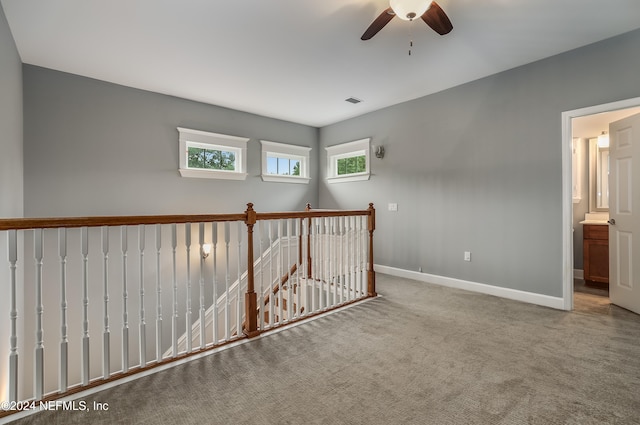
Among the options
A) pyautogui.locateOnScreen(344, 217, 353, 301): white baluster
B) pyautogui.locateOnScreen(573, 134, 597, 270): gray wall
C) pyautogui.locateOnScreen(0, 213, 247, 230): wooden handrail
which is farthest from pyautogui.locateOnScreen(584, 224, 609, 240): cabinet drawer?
pyautogui.locateOnScreen(0, 213, 247, 230): wooden handrail

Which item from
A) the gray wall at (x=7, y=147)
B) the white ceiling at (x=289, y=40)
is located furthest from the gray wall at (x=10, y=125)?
the white ceiling at (x=289, y=40)

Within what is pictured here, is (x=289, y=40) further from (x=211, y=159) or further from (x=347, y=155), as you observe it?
(x=347, y=155)

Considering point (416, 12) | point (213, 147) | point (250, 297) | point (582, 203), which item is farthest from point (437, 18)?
point (582, 203)

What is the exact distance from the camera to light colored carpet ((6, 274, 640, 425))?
63.2 inches

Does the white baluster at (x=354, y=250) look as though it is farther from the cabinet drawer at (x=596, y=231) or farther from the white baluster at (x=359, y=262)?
the cabinet drawer at (x=596, y=231)

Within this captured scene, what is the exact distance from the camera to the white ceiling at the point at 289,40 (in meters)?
2.42

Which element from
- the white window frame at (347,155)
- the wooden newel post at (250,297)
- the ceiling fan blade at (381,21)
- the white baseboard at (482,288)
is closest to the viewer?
the ceiling fan blade at (381,21)

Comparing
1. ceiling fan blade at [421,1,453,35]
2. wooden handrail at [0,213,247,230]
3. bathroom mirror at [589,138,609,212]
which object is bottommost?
wooden handrail at [0,213,247,230]

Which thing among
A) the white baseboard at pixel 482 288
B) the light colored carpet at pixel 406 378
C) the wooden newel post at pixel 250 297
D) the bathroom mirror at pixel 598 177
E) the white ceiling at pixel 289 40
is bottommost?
the light colored carpet at pixel 406 378

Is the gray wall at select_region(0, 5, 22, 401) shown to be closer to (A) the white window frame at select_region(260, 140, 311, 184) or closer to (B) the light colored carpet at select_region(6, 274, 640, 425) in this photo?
(B) the light colored carpet at select_region(6, 274, 640, 425)

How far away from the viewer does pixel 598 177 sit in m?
4.64

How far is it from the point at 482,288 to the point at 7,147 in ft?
16.7

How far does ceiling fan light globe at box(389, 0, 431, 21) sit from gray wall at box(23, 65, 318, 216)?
339 centimetres

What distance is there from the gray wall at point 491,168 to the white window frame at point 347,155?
0.22m
